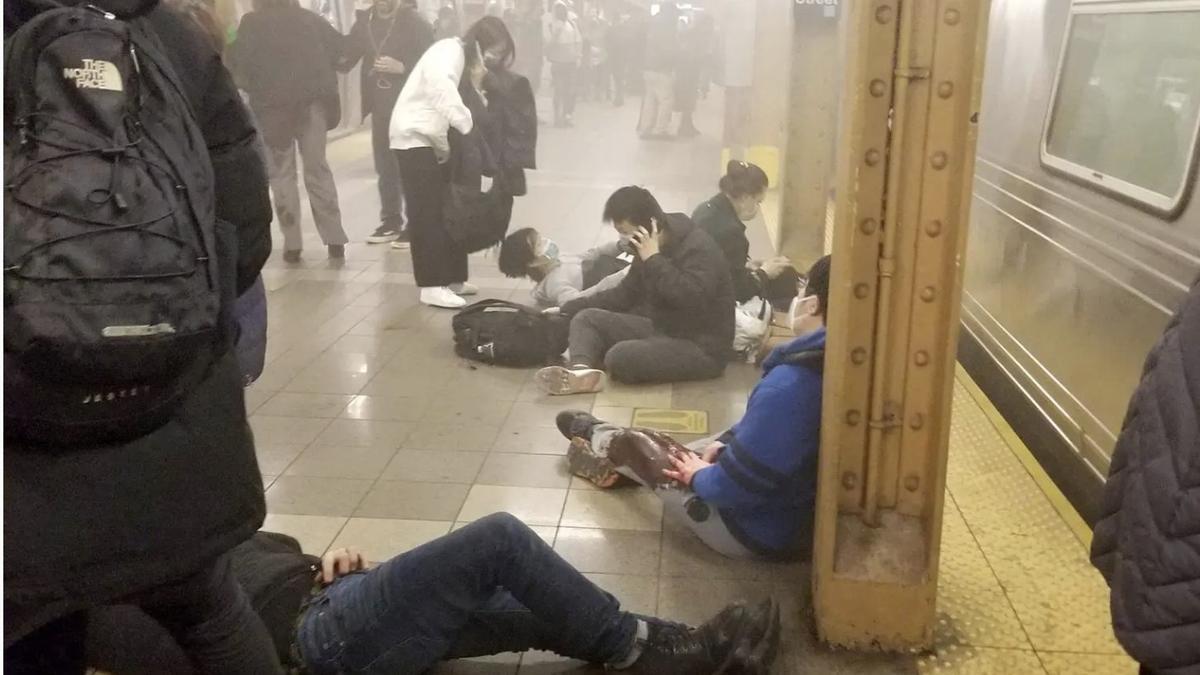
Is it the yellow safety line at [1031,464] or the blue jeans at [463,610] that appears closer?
the blue jeans at [463,610]

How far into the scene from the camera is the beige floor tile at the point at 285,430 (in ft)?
13.5

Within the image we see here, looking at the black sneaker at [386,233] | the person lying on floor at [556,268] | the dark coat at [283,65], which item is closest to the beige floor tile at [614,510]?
the person lying on floor at [556,268]

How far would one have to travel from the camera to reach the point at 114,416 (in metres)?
1.46

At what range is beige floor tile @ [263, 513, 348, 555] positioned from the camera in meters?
3.28

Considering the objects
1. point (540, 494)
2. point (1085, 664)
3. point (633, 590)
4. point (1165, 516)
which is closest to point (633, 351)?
point (540, 494)

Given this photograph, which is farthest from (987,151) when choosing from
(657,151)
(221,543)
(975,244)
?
(221,543)

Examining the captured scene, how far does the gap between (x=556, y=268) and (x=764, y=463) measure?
3334 millimetres

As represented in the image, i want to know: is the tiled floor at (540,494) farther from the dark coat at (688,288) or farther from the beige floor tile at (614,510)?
the dark coat at (688,288)

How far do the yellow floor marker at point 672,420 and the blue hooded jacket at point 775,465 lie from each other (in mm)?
1240

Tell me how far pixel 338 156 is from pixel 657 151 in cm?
272

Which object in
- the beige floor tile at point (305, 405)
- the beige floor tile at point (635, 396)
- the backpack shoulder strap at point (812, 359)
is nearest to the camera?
the backpack shoulder strap at point (812, 359)

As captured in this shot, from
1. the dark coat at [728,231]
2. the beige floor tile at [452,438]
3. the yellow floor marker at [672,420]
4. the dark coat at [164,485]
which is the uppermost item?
the dark coat at [164,485]

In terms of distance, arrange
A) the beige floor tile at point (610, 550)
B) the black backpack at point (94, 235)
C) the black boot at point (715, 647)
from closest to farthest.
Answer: the black backpack at point (94, 235) < the black boot at point (715, 647) < the beige floor tile at point (610, 550)

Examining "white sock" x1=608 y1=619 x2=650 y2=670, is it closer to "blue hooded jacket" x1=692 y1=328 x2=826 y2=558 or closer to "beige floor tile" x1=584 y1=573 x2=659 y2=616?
"beige floor tile" x1=584 y1=573 x2=659 y2=616
